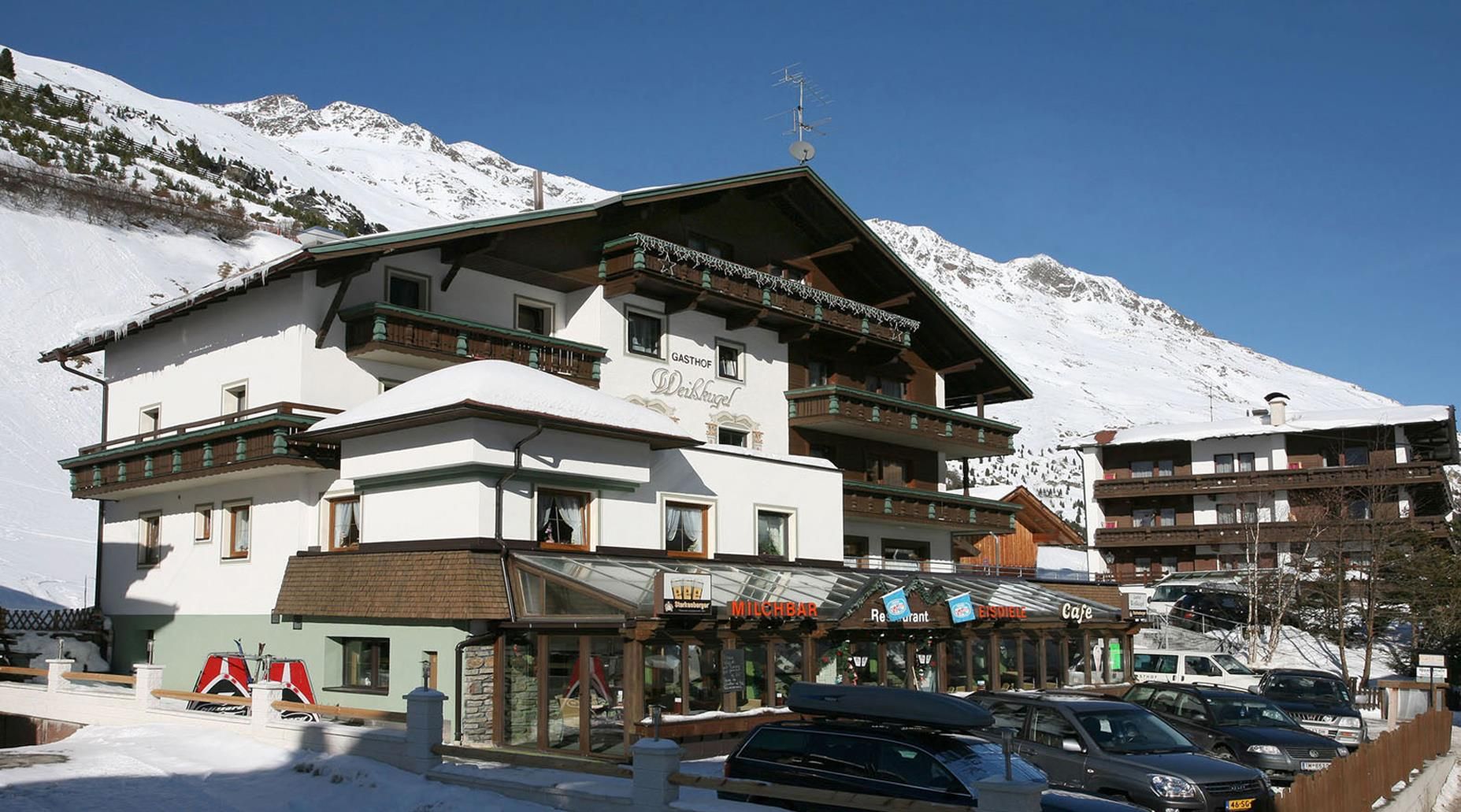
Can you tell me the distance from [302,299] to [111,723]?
29.9ft

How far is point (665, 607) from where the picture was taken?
22.3 meters

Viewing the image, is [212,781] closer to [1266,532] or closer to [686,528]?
[686,528]

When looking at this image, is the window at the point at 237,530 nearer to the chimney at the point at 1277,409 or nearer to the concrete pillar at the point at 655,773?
the concrete pillar at the point at 655,773

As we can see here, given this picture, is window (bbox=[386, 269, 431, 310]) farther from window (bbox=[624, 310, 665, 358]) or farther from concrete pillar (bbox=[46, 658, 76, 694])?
concrete pillar (bbox=[46, 658, 76, 694])

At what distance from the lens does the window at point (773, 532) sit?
3191 cm

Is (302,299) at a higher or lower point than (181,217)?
lower

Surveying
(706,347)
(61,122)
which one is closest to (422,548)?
(706,347)

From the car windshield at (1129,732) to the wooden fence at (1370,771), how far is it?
1.86 m

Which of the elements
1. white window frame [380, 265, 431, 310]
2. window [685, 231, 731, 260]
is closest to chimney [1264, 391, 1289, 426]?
window [685, 231, 731, 260]

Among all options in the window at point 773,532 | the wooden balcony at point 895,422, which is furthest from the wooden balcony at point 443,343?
the wooden balcony at point 895,422

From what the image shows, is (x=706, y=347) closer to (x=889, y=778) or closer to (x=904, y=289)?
(x=904, y=289)

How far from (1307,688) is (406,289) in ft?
75.1

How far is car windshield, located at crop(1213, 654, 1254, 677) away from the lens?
35594 mm

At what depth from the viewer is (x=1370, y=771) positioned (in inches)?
727
